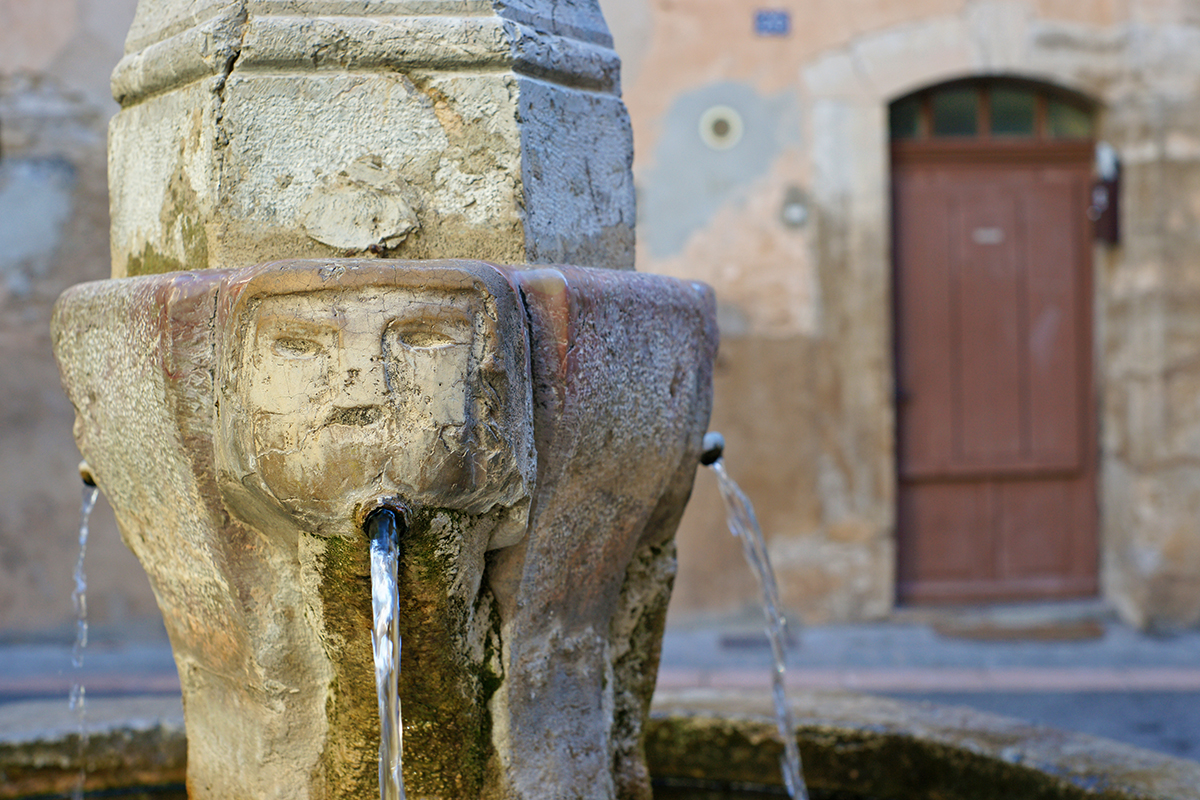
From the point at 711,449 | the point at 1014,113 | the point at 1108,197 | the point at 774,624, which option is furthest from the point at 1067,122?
the point at 711,449

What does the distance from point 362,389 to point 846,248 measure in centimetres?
398

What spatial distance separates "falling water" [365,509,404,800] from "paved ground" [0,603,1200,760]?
2765 mm

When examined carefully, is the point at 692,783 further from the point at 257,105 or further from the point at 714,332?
the point at 257,105

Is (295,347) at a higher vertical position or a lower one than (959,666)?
higher

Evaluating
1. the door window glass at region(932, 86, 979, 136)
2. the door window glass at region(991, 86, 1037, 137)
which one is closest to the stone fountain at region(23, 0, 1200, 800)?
the door window glass at region(932, 86, 979, 136)

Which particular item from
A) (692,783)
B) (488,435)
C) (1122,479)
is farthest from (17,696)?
(1122,479)

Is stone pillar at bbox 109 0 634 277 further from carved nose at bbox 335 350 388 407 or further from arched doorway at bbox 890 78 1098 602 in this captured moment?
arched doorway at bbox 890 78 1098 602

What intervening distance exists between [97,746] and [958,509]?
3.89m

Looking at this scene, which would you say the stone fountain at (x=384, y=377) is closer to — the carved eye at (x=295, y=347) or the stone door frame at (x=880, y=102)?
the carved eye at (x=295, y=347)

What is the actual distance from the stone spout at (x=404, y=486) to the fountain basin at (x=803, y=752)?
2.26ft

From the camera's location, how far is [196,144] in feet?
4.90

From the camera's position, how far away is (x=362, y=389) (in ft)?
4.07

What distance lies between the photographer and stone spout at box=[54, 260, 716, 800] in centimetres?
125

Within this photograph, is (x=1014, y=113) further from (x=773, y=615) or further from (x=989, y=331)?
(x=773, y=615)
